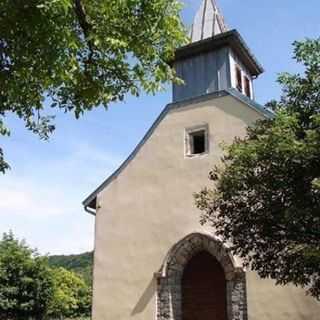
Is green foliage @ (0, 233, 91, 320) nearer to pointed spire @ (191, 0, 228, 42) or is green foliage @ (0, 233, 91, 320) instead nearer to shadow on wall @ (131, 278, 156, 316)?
shadow on wall @ (131, 278, 156, 316)

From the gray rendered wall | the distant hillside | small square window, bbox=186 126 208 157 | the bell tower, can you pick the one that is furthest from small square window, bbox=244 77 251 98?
the distant hillside

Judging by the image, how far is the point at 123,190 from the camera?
616 inches

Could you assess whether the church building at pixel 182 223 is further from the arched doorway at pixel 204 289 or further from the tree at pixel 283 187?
the tree at pixel 283 187

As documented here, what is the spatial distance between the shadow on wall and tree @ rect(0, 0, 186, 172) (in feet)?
27.2

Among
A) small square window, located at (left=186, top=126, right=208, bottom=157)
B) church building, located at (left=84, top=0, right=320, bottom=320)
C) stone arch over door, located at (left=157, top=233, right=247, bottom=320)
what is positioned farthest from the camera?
small square window, located at (left=186, top=126, right=208, bottom=157)

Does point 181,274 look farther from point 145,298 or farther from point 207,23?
point 207,23

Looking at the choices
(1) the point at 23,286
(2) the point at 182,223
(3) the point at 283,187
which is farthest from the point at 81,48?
(1) the point at 23,286

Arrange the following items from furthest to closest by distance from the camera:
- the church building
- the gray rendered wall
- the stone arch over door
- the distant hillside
→ the distant hillside → the gray rendered wall → the church building → the stone arch over door

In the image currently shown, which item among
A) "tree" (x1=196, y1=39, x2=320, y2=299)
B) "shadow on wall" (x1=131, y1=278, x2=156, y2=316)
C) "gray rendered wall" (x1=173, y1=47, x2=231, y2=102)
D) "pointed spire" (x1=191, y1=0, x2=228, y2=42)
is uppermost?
"pointed spire" (x1=191, y1=0, x2=228, y2=42)

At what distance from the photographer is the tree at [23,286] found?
19.5 metres

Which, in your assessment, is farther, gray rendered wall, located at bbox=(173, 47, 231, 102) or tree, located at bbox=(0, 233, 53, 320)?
tree, located at bbox=(0, 233, 53, 320)

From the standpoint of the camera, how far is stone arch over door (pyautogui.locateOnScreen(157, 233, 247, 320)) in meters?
13.0

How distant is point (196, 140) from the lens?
599 inches

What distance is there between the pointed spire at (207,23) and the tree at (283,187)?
9084 mm
